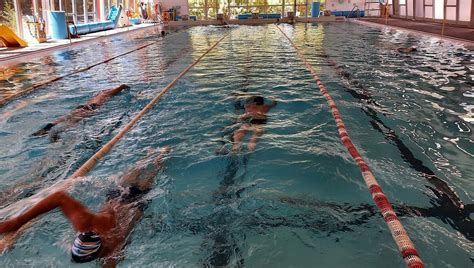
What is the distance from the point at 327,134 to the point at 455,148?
3.97 feet

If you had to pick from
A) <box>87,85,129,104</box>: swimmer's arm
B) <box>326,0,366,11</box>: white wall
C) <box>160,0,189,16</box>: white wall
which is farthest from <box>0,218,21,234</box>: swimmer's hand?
<box>326,0,366,11</box>: white wall

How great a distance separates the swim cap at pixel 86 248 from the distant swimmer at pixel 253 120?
1851 mm

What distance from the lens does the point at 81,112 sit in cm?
491

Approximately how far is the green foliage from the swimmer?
37.0 ft

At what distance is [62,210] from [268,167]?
1711mm

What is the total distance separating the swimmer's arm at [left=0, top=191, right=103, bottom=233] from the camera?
2.21 m

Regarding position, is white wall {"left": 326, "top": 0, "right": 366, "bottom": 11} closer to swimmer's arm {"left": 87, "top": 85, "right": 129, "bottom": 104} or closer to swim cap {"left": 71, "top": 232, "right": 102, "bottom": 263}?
swimmer's arm {"left": 87, "top": 85, "right": 129, "bottom": 104}

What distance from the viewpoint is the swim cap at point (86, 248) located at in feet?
6.61

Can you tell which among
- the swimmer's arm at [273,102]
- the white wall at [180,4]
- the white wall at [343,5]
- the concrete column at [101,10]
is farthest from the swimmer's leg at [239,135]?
the white wall at [343,5]

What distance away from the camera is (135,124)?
4.40m

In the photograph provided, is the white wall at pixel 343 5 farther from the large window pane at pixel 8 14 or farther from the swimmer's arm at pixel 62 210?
the swimmer's arm at pixel 62 210

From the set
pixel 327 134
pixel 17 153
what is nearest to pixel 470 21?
pixel 327 134

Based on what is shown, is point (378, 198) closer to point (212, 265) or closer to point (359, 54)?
point (212, 265)

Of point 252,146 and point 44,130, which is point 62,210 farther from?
point 44,130
